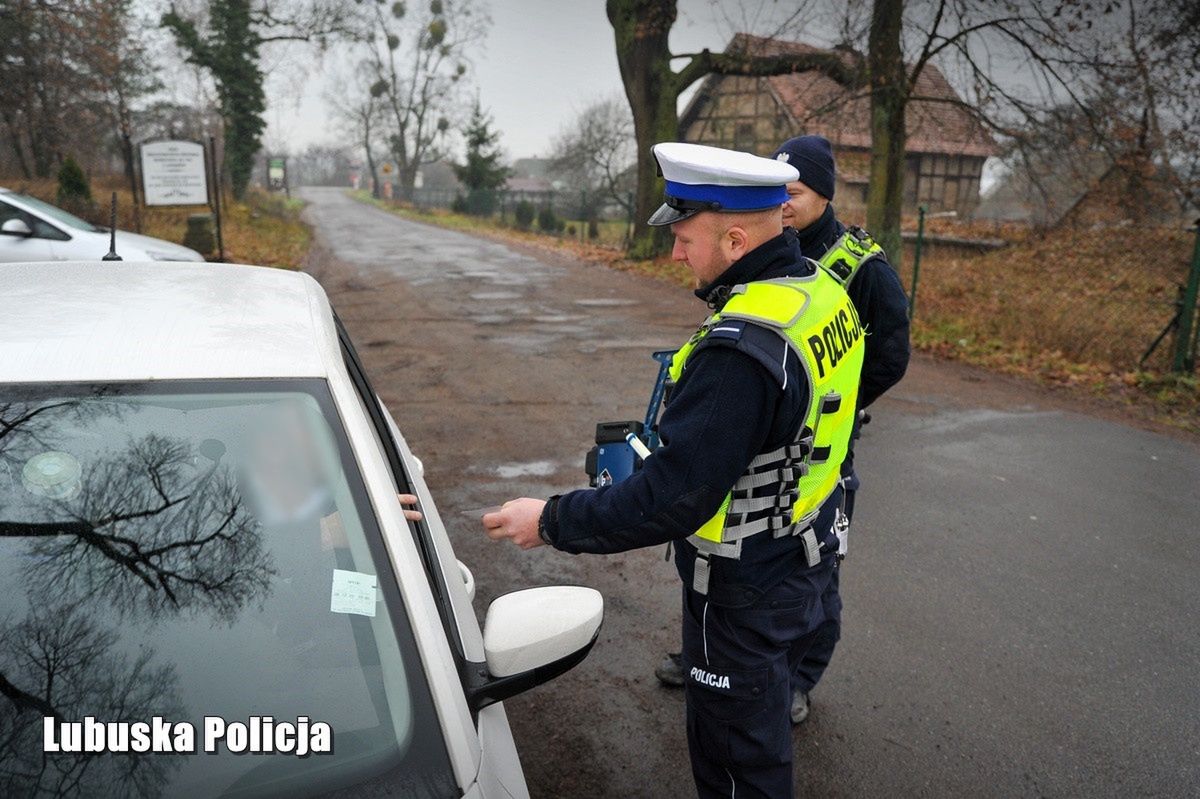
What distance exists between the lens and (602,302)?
1269 cm

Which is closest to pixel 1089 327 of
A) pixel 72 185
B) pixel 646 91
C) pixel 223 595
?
pixel 223 595

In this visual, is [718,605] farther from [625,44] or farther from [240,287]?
[625,44]

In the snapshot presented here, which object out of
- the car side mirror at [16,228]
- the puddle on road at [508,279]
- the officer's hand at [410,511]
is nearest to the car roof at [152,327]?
the officer's hand at [410,511]

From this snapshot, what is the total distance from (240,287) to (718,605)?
1608 millimetres

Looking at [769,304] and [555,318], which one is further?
[555,318]

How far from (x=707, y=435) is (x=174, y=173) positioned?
15330mm

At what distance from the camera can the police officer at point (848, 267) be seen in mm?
2938

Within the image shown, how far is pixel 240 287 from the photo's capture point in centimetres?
251

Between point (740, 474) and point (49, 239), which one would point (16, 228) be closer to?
point (49, 239)

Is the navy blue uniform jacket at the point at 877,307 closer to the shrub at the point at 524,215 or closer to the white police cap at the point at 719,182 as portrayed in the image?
the white police cap at the point at 719,182

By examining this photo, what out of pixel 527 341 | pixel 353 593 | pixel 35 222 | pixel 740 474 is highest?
→ pixel 35 222

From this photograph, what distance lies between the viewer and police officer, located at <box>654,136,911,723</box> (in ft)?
9.64

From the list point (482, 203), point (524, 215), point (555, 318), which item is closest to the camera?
point (555, 318)

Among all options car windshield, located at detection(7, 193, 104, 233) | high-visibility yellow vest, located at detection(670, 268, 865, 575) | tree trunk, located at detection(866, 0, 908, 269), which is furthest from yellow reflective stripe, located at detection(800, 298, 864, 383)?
car windshield, located at detection(7, 193, 104, 233)
